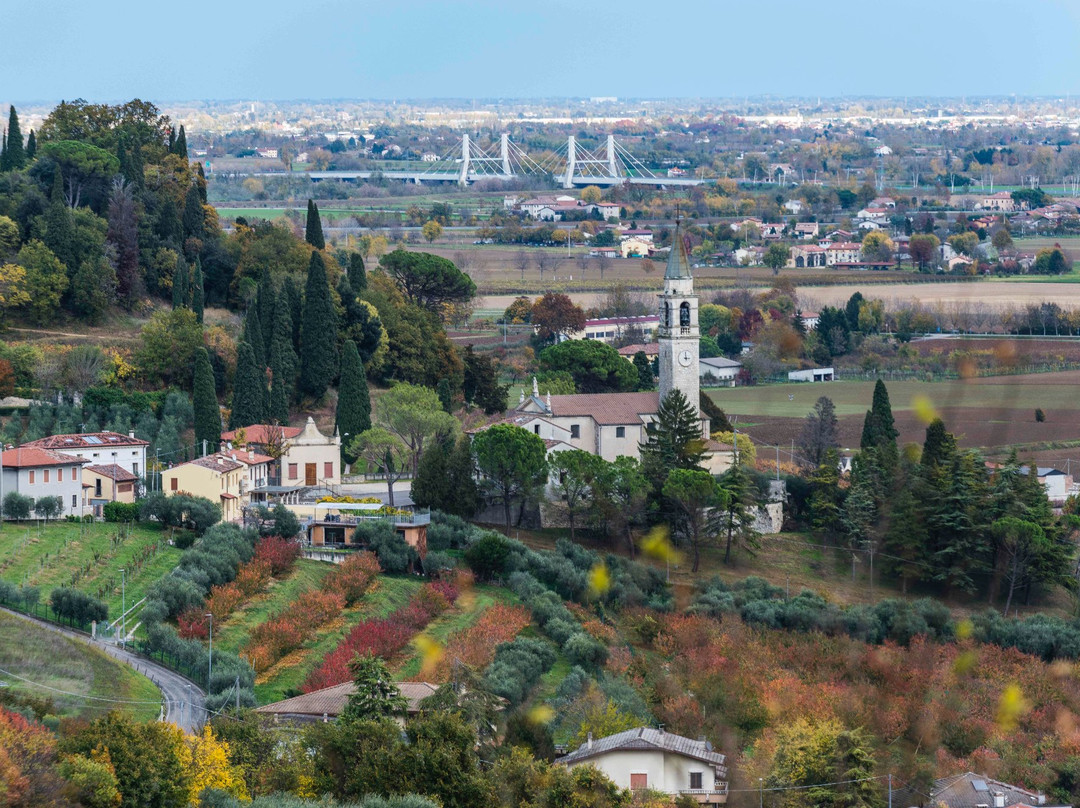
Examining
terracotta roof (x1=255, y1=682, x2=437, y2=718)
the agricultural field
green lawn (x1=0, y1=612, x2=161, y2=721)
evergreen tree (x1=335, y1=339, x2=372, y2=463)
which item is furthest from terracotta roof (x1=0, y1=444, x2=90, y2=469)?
the agricultural field

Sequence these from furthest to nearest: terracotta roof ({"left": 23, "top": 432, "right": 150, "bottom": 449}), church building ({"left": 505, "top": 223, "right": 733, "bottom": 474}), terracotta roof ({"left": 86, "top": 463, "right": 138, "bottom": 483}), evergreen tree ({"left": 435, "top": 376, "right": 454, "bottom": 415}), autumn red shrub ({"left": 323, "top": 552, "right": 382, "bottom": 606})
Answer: evergreen tree ({"left": 435, "top": 376, "right": 454, "bottom": 415}) < church building ({"left": 505, "top": 223, "right": 733, "bottom": 474}) < terracotta roof ({"left": 23, "top": 432, "right": 150, "bottom": 449}) < terracotta roof ({"left": 86, "top": 463, "right": 138, "bottom": 483}) < autumn red shrub ({"left": 323, "top": 552, "right": 382, "bottom": 606})

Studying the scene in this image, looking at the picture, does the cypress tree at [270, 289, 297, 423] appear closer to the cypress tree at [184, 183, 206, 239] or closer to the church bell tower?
the cypress tree at [184, 183, 206, 239]

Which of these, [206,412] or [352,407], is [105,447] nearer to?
[206,412]

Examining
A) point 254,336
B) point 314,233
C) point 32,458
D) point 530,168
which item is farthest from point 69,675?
point 530,168

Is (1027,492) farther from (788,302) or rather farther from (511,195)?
(511,195)

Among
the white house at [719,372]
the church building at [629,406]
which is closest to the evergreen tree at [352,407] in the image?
the church building at [629,406]

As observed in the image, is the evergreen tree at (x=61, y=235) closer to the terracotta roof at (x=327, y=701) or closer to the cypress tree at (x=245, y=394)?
the cypress tree at (x=245, y=394)
